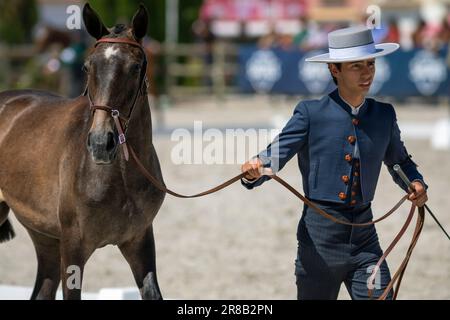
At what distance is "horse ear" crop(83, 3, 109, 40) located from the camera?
14.2 ft

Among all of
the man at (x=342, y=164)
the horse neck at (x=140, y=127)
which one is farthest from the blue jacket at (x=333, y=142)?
the horse neck at (x=140, y=127)

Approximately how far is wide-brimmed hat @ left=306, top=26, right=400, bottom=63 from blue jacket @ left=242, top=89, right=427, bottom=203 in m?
0.20

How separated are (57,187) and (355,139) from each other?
4.88ft

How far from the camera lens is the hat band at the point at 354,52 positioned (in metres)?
4.17

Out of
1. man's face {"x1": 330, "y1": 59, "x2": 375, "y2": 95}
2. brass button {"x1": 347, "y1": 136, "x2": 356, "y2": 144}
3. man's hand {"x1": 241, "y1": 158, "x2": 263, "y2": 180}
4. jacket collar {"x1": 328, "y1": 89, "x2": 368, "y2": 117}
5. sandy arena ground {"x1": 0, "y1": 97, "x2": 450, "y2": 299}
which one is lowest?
sandy arena ground {"x1": 0, "y1": 97, "x2": 450, "y2": 299}

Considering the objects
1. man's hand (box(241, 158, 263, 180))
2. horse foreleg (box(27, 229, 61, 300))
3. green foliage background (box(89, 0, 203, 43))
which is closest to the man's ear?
man's hand (box(241, 158, 263, 180))

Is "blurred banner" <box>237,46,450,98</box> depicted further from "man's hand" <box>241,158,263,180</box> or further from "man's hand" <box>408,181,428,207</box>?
"man's hand" <box>241,158,263,180</box>

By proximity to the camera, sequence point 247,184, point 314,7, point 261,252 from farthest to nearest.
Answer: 1. point 314,7
2. point 261,252
3. point 247,184

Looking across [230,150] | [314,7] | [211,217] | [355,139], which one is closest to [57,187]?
[355,139]

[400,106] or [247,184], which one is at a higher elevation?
[247,184]

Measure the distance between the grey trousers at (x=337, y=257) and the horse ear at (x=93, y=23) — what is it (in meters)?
1.29

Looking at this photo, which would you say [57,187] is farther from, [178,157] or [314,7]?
[314,7]

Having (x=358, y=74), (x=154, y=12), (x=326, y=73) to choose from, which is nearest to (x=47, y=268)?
(x=358, y=74)
